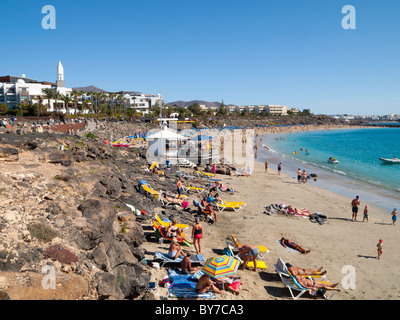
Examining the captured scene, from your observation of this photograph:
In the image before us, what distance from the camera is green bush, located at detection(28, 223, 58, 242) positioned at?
5801mm

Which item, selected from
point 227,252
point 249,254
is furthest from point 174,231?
point 249,254

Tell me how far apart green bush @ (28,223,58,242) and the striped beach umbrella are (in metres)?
3.50

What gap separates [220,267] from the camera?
6457 mm

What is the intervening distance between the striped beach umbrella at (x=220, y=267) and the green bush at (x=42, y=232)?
3.50 m

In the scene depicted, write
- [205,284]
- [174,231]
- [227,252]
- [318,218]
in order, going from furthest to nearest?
[318,218] < [174,231] < [227,252] < [205,284]

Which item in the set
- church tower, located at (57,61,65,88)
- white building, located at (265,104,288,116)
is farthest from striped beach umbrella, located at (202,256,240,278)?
white building, located at (265,104,288,116)

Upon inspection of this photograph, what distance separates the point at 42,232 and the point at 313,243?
8.92 metres

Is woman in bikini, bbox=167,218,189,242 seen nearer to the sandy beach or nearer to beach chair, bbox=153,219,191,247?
beach chair, bbox=153,219,191,247

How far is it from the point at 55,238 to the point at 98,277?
152 cm

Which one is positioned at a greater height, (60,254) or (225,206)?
(60,254)

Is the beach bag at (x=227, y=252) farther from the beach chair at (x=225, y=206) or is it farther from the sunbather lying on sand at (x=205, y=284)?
the beach chair at (x=225, y=206)

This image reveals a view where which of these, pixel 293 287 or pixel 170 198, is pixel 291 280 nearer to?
pixel 293 287

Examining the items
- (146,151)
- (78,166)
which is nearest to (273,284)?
(78,166)
